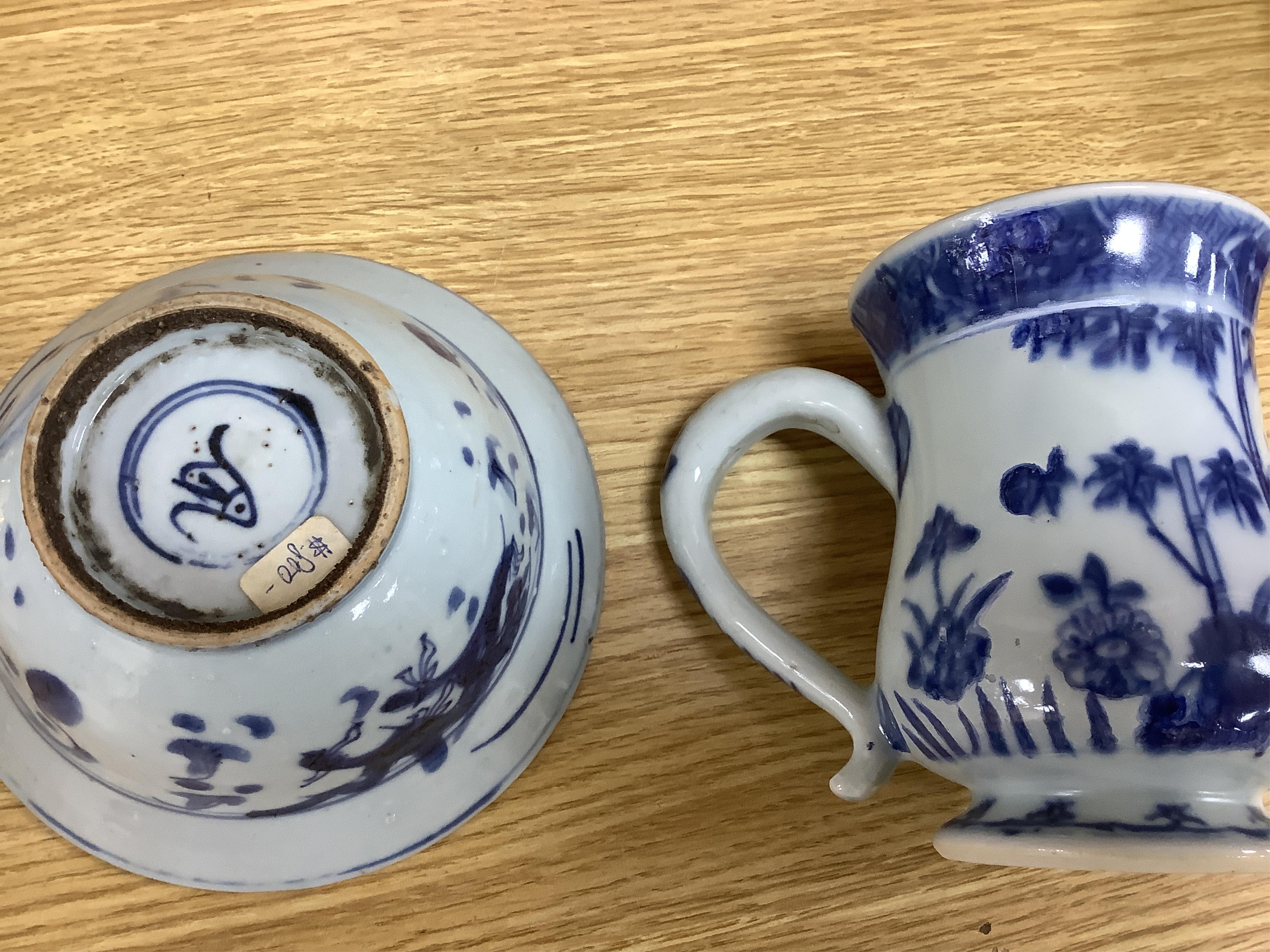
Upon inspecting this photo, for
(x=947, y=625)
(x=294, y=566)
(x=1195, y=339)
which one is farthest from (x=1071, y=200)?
(x=294, y=566)

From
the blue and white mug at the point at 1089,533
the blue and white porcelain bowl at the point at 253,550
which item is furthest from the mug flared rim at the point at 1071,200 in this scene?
the blue and white porcelain bowl at the point at 253,550

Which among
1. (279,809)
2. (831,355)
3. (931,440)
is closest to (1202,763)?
(931,440)

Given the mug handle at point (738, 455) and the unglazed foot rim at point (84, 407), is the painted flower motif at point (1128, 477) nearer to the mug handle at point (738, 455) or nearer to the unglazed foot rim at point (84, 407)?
the mug handle at point (738, 455)

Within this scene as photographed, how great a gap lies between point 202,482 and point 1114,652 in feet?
1.20

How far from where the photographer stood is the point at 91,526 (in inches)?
13.3

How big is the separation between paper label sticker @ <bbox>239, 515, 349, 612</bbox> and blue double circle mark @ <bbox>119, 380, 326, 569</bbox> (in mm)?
10

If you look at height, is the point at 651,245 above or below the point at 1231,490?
above

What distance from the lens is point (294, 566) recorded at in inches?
13.2

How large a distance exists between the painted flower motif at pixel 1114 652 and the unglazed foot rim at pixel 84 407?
264mm

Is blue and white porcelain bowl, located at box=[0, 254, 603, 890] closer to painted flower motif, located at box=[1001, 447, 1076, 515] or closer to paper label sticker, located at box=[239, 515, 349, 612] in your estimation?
paper label sticker, located at box=[239, 515, 349, 612]

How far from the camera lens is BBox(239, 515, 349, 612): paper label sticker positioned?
1.09 ft

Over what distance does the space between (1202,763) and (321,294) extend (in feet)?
1.36

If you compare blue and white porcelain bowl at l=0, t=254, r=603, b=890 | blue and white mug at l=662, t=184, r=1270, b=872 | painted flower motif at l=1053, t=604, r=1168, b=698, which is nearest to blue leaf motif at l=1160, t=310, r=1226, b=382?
blue and white mug at l=662, t=184, r=1270, b=872

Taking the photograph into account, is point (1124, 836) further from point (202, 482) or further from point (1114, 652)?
point (202, 482)
